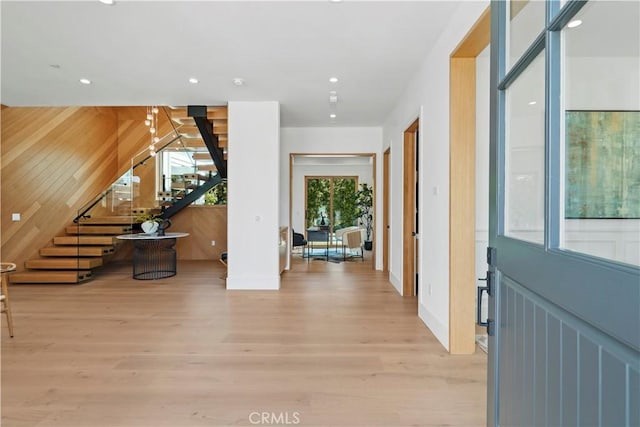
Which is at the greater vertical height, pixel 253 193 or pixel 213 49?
pixel 213 49

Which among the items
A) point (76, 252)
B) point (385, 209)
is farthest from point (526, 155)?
point (76, 252)

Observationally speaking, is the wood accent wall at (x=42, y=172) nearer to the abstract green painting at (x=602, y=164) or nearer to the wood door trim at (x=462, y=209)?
the wood door trim at (x=462, y=209)

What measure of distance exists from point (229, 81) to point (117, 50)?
1233 millimetres

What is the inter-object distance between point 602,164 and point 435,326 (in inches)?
101

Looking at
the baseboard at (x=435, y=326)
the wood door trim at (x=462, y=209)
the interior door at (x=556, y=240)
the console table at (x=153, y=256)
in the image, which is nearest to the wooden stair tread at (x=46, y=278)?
the console table at (x=153, y=256)

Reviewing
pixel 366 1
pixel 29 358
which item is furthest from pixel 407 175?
pixel 29 358

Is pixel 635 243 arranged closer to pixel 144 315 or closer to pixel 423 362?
pixel 423 362

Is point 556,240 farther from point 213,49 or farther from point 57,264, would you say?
point 57,264

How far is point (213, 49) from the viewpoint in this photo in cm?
339

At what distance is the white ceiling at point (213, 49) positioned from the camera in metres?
2.71

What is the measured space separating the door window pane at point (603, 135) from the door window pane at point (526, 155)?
0.09 m

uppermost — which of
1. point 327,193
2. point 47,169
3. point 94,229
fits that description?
point 47,169

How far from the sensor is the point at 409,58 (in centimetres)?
352

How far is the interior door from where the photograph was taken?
29.7 inches
